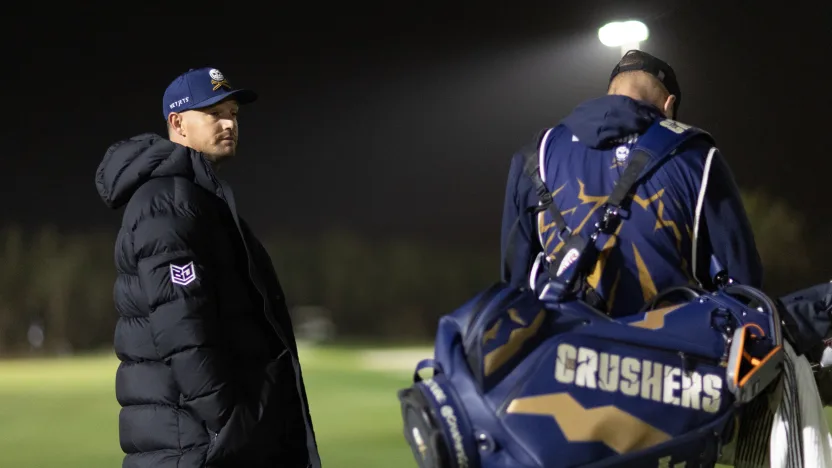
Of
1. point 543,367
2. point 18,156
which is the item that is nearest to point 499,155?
point 18,156

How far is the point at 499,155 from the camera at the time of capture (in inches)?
228

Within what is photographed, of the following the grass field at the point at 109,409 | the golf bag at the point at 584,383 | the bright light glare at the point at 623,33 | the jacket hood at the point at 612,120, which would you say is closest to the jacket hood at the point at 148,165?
the jacket hood at the point at 612,120

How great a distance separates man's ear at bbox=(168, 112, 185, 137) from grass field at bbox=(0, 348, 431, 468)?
1.97 meters

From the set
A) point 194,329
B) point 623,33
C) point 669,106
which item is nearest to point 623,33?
point 623,33

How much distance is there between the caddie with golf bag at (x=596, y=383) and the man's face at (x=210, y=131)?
0.99m

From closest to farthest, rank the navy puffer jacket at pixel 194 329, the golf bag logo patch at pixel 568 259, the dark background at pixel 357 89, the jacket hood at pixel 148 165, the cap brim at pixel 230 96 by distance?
the golf bag logo patch at pixel 568 259 → the navy puffer jacket at pixel 194 329 → the jacket hood at pixel 148 165 → the cap brim at pixel 230 96 → the dark background at pixel 357 89

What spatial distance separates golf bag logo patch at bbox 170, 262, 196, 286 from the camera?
5.13ft

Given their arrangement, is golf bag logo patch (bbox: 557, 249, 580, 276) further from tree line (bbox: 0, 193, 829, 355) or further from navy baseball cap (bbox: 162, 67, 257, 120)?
tree line (bbox: 0, 193, 829, 355)

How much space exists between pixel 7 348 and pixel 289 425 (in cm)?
476

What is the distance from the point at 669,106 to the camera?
4.54 feet

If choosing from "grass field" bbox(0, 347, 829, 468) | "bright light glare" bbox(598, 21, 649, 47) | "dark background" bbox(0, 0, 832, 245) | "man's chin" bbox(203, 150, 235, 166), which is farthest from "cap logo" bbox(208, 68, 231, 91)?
"dark background" bbox(0, 0, 832, 245)

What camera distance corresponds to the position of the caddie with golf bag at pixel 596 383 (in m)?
0.89

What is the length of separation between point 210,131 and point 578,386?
116 cm

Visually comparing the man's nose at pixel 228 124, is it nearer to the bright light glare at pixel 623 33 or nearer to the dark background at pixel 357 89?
the bright light glare at pixel 623 33
